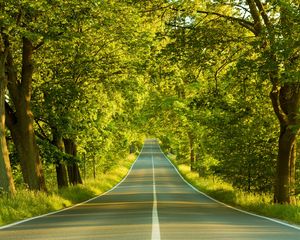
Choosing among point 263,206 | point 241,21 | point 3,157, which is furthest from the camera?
point 241,21

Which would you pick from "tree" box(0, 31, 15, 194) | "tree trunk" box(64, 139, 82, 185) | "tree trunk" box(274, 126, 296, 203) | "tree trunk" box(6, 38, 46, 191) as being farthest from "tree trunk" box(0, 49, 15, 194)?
"tree trunk" box(64, 139, 82, 185)

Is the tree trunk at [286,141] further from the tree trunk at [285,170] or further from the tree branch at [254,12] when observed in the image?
the tree branch at [254,12]

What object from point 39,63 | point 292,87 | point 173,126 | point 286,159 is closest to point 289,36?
point 292,87

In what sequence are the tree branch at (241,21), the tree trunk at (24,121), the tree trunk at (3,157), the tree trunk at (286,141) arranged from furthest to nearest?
1. the tree trunk at (24,121)
2. the tree trunk at (286,141)
3. the tree branch at (241,21)
4. the tree trunk at (3,157)

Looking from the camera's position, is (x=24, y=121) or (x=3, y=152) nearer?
(x=3, y=152)

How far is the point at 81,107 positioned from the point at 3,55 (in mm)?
6868

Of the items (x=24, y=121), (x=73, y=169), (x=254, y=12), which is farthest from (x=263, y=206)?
(x=73, y=169)

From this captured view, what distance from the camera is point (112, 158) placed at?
57.6m

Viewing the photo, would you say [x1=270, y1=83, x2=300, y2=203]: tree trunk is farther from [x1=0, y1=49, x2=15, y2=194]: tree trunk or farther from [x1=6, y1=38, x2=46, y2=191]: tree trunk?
[x1=0, y1=49, x2=15, y2=194]: tree trunk

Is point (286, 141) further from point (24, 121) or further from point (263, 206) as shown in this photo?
point (24, 121)

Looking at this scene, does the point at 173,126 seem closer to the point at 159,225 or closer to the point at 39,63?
the point at 39,63

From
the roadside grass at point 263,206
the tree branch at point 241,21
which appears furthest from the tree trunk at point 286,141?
the tree branch at point 241,21

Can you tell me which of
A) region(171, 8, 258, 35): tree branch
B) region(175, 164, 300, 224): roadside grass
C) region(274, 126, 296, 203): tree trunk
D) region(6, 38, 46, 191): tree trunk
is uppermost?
region(171, 8, 258, 35): tree branch

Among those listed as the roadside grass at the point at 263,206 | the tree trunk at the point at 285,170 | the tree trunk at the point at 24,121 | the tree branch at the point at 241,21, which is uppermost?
the tree branch at the point at 241,21
